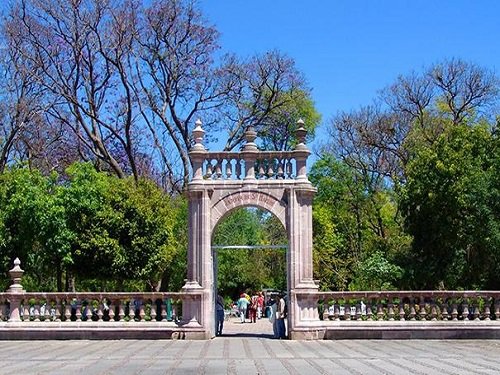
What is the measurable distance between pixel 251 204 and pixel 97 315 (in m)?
5.53

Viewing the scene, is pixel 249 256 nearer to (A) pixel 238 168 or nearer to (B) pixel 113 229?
(B) pixel 113 229

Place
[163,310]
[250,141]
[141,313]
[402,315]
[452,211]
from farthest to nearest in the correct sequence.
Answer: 1. [452,211]
2. [250,141]
3. [163,310]
4. [141,313]
5. [402,315]

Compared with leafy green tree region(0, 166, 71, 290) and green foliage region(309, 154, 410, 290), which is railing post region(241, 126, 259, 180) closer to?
leafy green tree region(0, 166, 71, 290)

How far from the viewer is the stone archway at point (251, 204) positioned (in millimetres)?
20672

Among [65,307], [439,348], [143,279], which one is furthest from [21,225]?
[439,348]

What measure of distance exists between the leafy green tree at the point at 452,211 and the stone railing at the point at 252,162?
28.8ft

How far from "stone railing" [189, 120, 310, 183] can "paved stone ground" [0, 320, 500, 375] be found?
188 inches

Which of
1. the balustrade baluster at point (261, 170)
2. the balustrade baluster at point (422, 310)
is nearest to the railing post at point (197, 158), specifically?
the balustrade baluster at point (261, 170)

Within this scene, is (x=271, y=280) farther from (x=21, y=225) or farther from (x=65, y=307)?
(x=65, y=307)

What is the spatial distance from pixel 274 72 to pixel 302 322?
1815 centimetres

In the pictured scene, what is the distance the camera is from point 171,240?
2939cm

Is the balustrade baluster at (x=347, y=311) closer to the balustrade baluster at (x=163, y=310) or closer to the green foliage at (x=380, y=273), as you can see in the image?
the balustrade baluster at (x=163, y=310)

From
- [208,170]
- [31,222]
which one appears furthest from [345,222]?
[208,170]

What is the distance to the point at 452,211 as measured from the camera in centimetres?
2842
